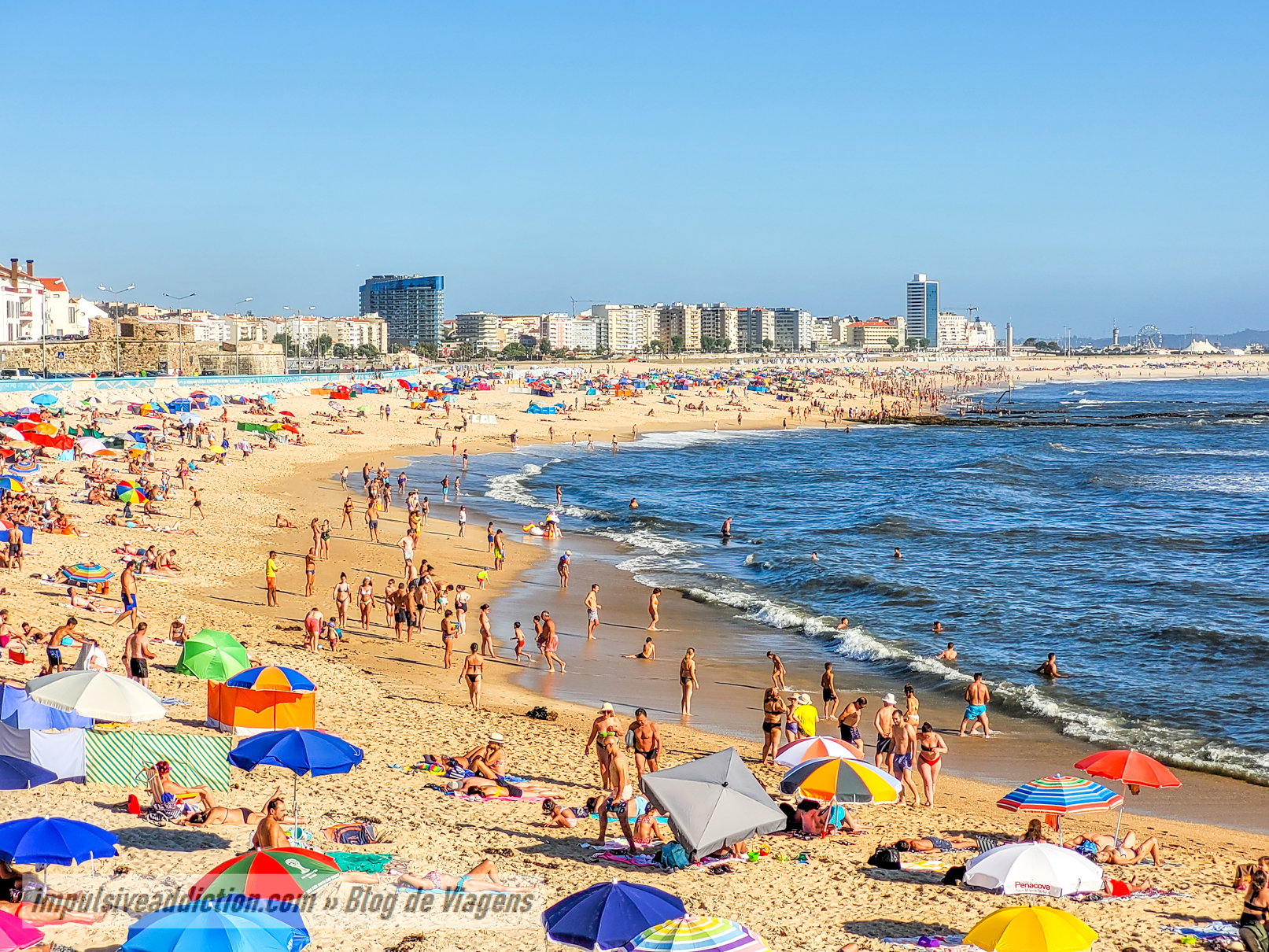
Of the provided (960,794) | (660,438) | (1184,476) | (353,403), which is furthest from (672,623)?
(353,403)

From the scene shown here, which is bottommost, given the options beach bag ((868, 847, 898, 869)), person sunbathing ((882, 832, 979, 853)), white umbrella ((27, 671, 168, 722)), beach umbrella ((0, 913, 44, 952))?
person sunbathing ((882, 832, 979, 853))

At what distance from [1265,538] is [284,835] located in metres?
30.8

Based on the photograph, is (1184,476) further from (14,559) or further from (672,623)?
(14,559)

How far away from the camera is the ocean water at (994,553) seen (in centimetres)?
1800

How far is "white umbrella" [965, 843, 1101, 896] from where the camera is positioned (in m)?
9.30

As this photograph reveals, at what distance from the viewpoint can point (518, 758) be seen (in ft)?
44.1

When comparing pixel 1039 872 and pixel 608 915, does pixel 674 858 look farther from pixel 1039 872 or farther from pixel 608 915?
pixel 1039 872

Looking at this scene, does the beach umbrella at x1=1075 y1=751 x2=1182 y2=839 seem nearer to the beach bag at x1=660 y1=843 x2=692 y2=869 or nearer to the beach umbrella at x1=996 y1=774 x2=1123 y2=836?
the beach umbrella at x1=996 y1=774 x2=1123 y2=836

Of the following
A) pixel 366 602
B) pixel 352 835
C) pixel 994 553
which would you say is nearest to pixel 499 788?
pixel 352 835

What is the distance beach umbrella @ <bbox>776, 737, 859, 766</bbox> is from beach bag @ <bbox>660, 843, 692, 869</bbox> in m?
1.96

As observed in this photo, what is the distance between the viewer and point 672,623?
21891 millimetres

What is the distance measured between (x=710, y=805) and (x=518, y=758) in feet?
13.6

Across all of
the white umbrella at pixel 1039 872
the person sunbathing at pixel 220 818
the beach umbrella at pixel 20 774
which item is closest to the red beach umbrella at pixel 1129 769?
the white umbrella at pixel 1039 872

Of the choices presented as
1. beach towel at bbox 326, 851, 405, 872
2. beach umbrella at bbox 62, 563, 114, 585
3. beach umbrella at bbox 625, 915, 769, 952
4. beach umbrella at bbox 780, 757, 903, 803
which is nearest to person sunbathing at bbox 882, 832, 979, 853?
beach umbrella at bbox 780, 757, 903, 803
